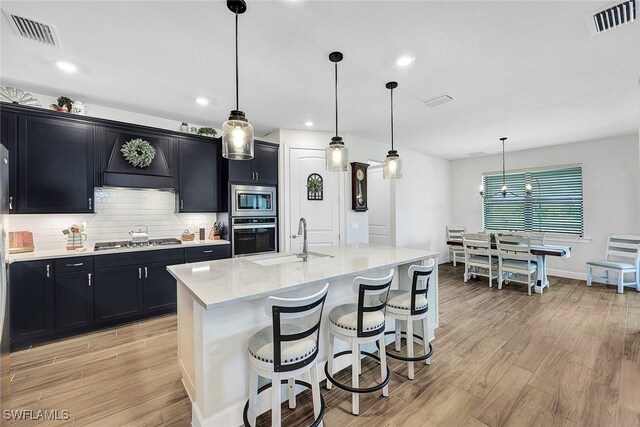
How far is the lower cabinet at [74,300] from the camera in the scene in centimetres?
289

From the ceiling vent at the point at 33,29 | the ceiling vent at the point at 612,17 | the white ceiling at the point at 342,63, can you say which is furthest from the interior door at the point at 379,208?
the ceiling vent at the point at 33,29

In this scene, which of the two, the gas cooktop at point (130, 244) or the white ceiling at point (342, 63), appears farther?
the gas cooktop at point (130, 244)

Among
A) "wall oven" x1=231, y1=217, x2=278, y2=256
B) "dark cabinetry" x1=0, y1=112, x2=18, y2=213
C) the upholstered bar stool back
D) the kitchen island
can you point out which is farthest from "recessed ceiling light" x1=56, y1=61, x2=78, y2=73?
the upholstered bar stool back

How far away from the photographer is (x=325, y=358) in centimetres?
227

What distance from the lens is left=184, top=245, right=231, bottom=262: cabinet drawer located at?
3658 mm

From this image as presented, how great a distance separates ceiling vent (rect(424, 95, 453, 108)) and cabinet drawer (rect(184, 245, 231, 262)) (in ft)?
10.9

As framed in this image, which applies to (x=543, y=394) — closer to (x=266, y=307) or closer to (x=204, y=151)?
(x=266, y=307)

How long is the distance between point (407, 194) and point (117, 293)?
5247 mm

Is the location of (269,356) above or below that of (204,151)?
below

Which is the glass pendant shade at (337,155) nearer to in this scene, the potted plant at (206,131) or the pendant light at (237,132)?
the pendant light at (237,132)

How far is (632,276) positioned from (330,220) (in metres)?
5.53

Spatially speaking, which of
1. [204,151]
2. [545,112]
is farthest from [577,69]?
[204,151]

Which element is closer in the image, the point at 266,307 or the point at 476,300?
the point at 266,307

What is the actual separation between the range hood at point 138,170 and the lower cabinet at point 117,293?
41.7 inches
